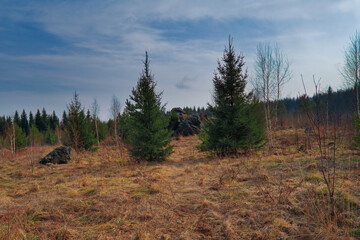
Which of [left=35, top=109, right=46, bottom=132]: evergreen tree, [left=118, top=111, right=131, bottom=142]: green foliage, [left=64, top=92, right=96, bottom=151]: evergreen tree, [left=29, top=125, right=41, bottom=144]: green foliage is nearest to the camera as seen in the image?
[left=29, top=125, right=41, bottom=144]: green foliage

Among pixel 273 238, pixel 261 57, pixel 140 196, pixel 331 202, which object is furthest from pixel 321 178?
pixel 261 57

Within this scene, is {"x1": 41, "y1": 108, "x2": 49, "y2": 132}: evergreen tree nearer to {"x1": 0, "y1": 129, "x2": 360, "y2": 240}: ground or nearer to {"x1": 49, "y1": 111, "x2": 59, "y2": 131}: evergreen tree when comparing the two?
{"x1": 49, "y1": 111, "x2": 59, "y2": 131}: evergreen tree

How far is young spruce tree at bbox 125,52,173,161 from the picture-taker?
10.4m

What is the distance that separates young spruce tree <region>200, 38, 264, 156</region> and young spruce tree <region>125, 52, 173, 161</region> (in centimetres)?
250

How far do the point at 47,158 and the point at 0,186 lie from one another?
4873mm

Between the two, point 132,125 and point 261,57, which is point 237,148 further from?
point 261,57

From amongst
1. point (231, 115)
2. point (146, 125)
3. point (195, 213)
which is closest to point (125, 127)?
point (146, 125)

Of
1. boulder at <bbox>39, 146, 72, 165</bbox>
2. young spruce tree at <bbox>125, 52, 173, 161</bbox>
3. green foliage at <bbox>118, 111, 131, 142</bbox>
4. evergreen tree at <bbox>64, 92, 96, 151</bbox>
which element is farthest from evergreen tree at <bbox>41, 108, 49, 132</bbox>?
young spruce tree at <bbox>125, 52, 173, 161</bbox>

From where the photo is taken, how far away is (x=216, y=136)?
1045cm

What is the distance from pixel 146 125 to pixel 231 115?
449cm

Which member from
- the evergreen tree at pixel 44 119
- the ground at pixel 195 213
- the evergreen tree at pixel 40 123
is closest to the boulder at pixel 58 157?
the ground at pixel 195 213

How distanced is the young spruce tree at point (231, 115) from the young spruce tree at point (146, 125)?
2496 millimetres

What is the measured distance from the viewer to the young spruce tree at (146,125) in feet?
34.0

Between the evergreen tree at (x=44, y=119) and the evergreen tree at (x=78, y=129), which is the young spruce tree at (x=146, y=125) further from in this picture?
the evergreen tree at (x=44, y=119)
